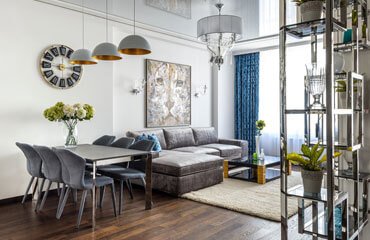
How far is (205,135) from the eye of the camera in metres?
7.15

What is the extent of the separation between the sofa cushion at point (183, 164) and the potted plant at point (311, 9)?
9.48 ft

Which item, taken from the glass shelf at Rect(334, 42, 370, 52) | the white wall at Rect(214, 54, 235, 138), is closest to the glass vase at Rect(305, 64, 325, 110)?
the glass shelf at Rect(334, 42, 370, 52)

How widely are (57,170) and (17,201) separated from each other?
49.4 inches

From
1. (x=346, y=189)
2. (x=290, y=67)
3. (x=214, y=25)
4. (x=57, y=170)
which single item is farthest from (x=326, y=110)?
(x=290, y=67)

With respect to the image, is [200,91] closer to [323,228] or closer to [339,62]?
[339,62]

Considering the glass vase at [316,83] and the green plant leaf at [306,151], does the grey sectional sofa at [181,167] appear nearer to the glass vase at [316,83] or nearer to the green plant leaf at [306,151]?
the green plant leaf at [306,151]

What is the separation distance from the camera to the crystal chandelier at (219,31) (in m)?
4.75

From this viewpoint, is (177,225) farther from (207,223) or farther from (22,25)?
(22,25)

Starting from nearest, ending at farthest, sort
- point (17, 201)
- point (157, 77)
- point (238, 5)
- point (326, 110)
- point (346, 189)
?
point (326, 110), point (346, 189), point (17, 201), point (238, 5), point (157, 77)

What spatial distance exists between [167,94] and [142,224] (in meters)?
3.77

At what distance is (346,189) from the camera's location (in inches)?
98.3

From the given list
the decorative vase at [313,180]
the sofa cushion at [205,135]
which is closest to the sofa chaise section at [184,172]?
the sofa cushion at [205,135]

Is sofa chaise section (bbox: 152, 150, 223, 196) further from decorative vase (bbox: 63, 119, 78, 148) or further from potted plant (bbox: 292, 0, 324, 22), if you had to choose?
potted plant (bbox: 292, 0, 324, 22)

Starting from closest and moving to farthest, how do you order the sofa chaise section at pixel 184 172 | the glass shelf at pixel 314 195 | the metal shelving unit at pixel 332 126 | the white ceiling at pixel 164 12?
the metal shelving unit at pixel 332 126
the glass shelf at pixel 314 195
the sofa chaise section at pixel 184 172
the white ceiling at pixel 164 12
